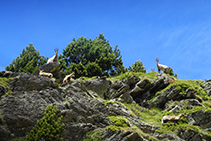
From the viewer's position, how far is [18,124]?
14898mm

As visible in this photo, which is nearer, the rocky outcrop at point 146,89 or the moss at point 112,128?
the moss at point 112,128

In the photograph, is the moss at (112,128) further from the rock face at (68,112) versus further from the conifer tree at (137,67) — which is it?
the conifer tree at (137,67)

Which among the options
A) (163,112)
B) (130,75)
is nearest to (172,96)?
(163,112)

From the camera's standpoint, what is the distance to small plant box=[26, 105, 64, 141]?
14.3m

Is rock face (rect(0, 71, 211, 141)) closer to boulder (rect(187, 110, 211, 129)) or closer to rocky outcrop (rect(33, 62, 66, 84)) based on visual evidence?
boulder (rect(187, 110, 211, 129))

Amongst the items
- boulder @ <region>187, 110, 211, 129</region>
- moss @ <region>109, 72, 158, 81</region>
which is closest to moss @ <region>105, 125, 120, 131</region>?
boulder @ <region>187, 110, 211, 129</region>

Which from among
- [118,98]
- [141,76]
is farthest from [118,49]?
[118,98]

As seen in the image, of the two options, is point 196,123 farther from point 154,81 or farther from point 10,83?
point 10,83

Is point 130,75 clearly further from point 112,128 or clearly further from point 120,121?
point 112,128

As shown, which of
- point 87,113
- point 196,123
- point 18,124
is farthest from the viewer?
point 196,123

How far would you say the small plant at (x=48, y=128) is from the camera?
14.3 meters

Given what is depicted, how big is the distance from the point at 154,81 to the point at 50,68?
614 inches

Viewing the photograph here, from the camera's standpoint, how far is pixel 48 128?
14.7 metres

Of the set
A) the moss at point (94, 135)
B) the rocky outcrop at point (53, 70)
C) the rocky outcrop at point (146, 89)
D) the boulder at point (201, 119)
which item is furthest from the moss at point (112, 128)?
the rocky outcrop at point (146, 89)
